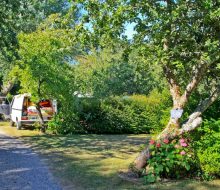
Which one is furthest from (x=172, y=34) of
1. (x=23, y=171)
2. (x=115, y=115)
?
(x=115, y=115)

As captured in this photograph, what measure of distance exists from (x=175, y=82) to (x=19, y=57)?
938cm

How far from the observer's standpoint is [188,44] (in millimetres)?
8109

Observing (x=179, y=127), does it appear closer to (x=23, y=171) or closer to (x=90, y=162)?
(x=90, y=162)

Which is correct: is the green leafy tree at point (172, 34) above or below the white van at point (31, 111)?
above

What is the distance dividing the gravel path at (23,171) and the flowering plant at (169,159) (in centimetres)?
195

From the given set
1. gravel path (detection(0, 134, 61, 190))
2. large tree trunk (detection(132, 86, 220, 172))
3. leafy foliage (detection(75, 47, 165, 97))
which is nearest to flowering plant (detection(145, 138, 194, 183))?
large tree trunk (detection(132, 86, 220, 172))

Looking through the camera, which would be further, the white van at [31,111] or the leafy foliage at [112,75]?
the leafy foliage at [112,75]

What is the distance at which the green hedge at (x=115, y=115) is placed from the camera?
19.4 meters

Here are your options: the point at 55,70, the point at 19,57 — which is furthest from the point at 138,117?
→ the point at 19,57

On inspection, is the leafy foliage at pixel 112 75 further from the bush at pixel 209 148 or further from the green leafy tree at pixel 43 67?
the bush at pixel 209 148

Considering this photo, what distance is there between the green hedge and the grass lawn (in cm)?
363

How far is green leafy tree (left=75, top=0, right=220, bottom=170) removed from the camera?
23.9 ft

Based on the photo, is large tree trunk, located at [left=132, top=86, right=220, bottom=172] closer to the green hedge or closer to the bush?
the bush

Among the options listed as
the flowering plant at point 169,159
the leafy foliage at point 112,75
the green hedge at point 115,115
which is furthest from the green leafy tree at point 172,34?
the leafy foliage at point 112,75
